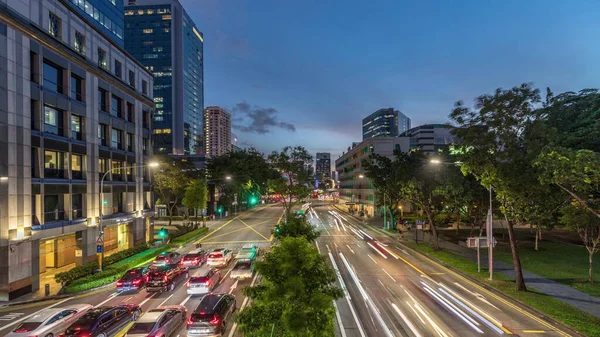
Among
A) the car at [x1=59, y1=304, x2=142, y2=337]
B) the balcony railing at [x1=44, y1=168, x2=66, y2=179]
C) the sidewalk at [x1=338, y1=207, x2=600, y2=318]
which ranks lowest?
the sidewalk at [x1=338, y1=207, x2=600, y2=318]

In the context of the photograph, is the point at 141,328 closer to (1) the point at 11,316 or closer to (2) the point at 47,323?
(2) the point at 47,323

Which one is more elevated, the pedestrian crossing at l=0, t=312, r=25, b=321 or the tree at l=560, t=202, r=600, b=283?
the tree at l=560, t=202, r=600, b=283

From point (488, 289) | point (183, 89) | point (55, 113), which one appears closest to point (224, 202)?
point (55, 113)

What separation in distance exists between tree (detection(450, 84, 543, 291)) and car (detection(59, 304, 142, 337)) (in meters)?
23.4

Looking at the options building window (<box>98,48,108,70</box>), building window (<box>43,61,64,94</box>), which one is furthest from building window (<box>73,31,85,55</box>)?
building window (<box>43,61,64,94</box>)

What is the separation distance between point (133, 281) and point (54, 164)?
13.1 meters

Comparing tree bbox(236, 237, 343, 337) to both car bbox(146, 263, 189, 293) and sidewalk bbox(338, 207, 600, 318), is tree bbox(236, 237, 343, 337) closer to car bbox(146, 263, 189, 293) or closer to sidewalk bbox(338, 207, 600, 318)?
car bbox(146, 263, 189, 293)

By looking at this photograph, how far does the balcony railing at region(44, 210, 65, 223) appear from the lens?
91.2 ft

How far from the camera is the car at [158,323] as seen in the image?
50.5 feet

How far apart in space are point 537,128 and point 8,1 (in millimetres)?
36262

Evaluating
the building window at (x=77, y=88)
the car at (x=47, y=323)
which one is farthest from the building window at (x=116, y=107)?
the car at (x=47, y=323)

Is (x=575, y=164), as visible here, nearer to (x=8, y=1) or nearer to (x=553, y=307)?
(x=553, y=307)

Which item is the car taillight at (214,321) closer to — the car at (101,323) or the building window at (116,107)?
the car at (101,323)

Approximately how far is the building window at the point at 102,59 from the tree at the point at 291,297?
3419cm
